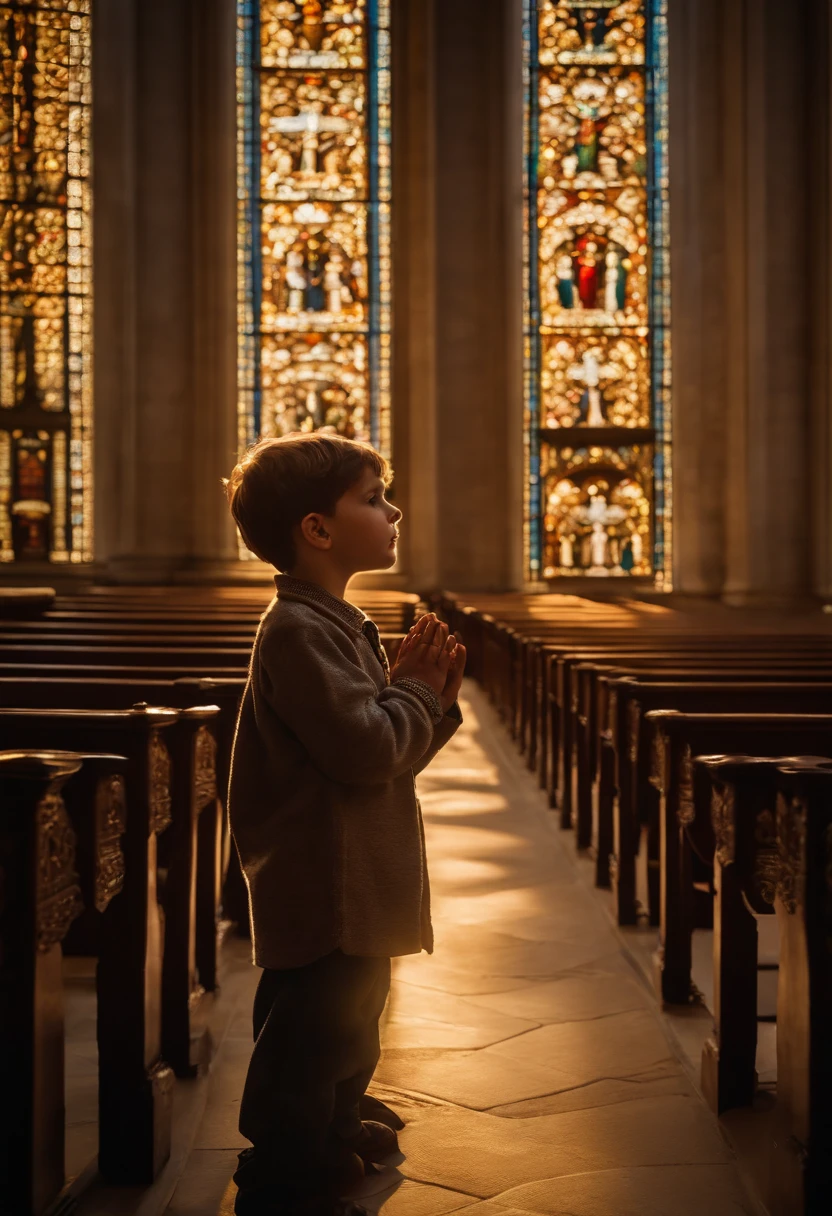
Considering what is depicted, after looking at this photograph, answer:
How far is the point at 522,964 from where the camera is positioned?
3328mm

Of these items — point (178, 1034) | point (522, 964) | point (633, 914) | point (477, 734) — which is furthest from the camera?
point (477, 734)

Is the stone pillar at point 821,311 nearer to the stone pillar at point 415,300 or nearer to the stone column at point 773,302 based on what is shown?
the stone column at point 773,302

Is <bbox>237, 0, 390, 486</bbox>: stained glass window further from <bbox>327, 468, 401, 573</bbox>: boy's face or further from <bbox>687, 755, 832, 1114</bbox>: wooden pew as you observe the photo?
<bbox>327, 468, 401, 573</bbox>: boy's face

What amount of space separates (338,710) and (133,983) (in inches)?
26.7

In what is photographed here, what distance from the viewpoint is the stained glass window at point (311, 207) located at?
43.5 feet

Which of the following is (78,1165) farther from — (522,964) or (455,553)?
(455,553)

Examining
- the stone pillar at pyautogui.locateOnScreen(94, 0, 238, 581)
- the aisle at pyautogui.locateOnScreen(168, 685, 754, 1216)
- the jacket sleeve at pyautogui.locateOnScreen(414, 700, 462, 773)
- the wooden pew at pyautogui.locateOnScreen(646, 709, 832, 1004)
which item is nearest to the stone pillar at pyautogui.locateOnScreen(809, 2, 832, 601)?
the stone pillar at pyautogui.locateOnScreen(94, 0, 238, 581)

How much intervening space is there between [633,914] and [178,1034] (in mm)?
1576

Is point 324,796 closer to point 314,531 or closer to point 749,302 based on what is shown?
point 314,531

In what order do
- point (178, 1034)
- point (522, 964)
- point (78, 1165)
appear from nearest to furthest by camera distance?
point (78, 1165) < point (178, 1034) < point (522, 964)

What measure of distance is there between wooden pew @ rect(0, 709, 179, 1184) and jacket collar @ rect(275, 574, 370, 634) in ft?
1.34

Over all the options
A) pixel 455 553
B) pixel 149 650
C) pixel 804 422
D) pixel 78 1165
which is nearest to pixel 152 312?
pixel 455 553

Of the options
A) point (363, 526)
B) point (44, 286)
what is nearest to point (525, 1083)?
point (363, 526)

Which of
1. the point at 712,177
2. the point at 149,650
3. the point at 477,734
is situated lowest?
the point at 477,734
